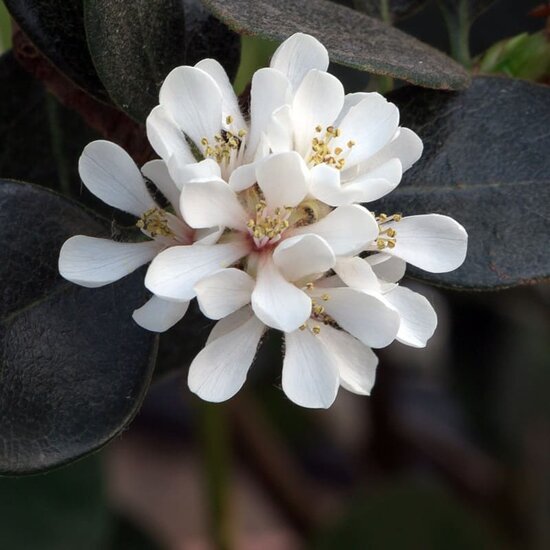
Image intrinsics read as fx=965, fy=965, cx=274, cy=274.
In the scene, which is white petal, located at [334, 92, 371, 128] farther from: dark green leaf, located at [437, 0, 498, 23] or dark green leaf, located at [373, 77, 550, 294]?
dark green leaf, located at [437, 0, 498, 23]

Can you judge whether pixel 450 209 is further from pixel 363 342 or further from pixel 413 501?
pixel 413 501

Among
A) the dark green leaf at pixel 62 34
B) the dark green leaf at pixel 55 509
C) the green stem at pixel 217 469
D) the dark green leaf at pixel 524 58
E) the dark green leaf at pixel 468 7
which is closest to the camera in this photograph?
the dark green leaf at pixel 62 34

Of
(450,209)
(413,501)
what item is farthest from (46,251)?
(413,501)

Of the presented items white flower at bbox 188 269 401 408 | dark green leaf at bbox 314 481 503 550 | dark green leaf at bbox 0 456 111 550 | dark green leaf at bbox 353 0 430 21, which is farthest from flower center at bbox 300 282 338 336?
dark green leaf at bbox 314 481 503 550

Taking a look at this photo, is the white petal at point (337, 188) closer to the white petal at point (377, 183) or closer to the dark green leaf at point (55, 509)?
the white petal at point (377, 183)

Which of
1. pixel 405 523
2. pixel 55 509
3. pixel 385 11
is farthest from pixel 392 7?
pixel 405 523

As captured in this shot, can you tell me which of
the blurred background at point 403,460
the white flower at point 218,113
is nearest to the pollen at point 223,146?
the white flower at point 218,113

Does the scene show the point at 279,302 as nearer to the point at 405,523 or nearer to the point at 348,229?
the point at 348,229
